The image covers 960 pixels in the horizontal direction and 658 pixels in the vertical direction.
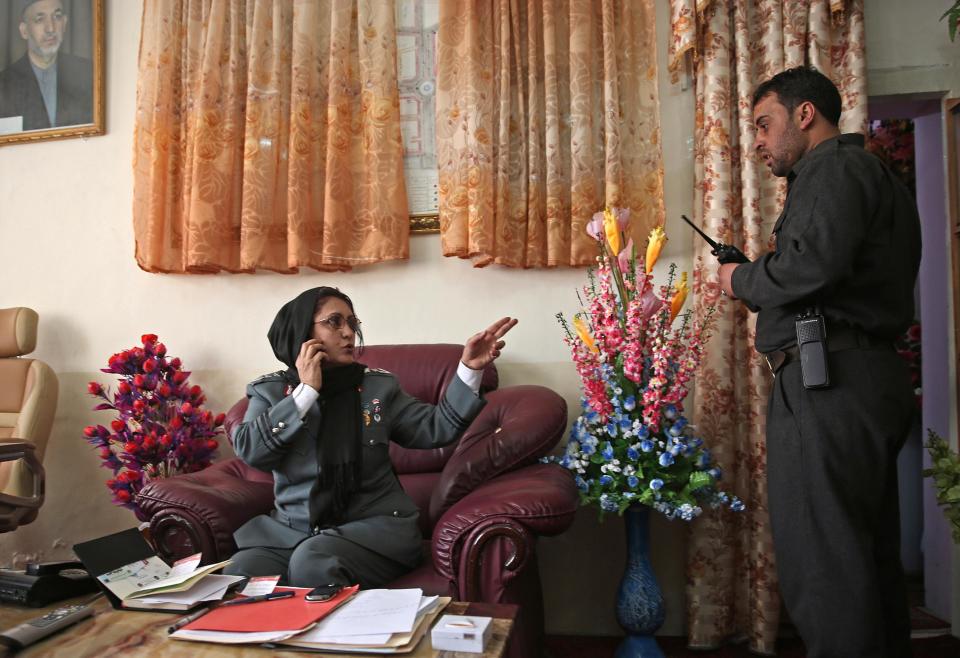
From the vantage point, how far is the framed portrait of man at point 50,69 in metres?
3.12

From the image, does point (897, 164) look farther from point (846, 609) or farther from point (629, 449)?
point (846, 609)

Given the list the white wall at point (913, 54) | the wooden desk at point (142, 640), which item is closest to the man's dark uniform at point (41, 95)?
the wooden desk at point (142, 640)

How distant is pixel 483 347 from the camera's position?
1.96 m

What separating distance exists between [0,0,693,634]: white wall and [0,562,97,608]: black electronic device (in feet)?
4.89

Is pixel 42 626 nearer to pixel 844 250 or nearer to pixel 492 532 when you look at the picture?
pixel 492 532

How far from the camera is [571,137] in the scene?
8.66ft

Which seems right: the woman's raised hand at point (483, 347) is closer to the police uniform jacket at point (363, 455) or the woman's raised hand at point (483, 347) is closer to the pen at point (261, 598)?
the police uniform jacket at point (363, 455)

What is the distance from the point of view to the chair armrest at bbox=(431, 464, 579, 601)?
1665 millimetres

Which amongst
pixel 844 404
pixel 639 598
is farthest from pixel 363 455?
pixel 844 404

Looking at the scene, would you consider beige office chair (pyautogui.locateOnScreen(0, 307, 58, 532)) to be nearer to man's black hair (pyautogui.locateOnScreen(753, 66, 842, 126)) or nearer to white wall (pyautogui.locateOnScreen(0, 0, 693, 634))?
white wall (pyautogui.locateOnScreen(0, 0, 693, 634))

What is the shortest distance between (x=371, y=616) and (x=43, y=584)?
27.2 inches

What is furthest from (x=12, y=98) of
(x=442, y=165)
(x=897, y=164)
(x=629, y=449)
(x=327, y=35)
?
(x=897, y=164)

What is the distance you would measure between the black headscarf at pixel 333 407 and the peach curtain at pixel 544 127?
2.66 feet

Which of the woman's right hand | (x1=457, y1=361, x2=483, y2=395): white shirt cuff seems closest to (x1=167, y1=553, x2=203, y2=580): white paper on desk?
the woman's right hand
